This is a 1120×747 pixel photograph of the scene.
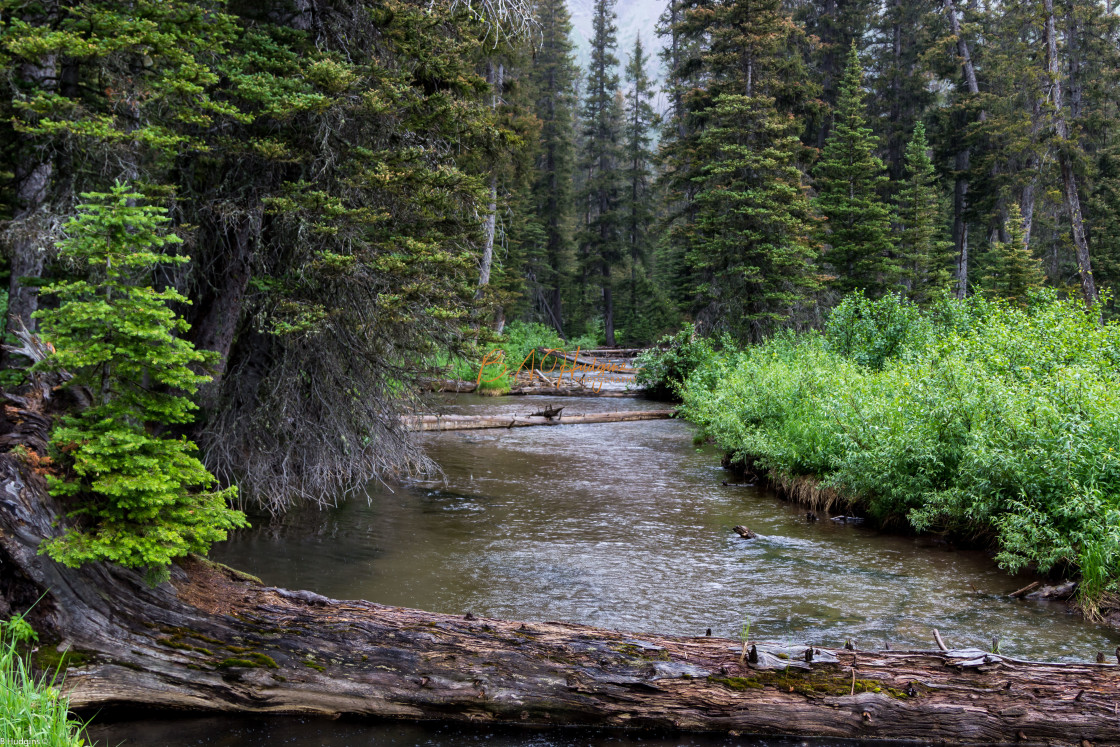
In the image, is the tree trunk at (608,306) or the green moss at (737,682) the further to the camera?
the tree trunk at (608,306)

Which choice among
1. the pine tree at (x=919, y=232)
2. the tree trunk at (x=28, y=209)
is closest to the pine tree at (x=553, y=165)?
the pine tree at (x=919, y=232)

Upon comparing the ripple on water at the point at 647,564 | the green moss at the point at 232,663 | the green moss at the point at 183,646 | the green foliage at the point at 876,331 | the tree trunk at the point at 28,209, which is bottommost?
the ripple on water at the point at 647,564

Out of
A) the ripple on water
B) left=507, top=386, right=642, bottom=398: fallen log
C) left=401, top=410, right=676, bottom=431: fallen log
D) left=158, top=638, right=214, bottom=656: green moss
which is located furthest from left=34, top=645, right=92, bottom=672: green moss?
left=507, top=386, right=642, bottom=398: fallen log

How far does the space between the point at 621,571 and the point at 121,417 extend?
5388mm

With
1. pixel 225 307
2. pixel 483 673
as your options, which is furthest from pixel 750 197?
pixel 483 673

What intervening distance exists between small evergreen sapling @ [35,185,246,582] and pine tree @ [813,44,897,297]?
2505cm

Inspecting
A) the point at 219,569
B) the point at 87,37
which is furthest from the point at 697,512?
the point at 87,37

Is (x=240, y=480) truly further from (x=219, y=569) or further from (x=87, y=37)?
(x=87, y=37)

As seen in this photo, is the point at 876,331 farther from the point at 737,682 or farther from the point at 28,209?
the point at 28,209

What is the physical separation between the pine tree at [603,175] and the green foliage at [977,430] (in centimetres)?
3190

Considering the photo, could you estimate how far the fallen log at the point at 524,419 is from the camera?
55.5 ft

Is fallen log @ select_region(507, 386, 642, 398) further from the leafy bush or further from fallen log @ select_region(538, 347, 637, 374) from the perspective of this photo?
fallen log @ select_region(538, 347, 637, 374)

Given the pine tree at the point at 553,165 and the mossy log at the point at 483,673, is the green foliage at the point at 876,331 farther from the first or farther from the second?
the pine tree at the point at 553,165

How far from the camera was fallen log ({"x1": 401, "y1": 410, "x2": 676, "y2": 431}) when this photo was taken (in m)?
16.9
